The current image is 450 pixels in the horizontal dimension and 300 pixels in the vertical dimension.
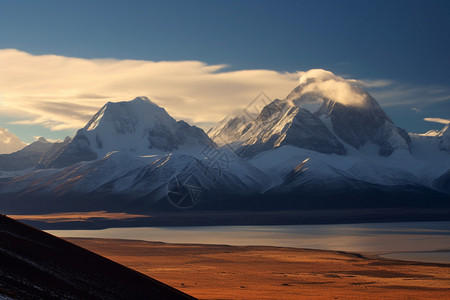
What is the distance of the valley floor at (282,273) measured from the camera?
68.9 meters

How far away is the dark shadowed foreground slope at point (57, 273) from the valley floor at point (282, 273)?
1785cm

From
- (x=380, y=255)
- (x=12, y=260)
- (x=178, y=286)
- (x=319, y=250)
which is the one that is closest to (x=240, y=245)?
(x=319, y=250)

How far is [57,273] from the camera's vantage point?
4078 centimetres

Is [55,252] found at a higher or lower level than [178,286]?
higher

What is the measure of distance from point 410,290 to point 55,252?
43868 millimetres

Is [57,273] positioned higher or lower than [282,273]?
higher

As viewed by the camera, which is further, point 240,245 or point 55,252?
point 240,245

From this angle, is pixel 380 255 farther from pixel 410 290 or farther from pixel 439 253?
pixel 410 290

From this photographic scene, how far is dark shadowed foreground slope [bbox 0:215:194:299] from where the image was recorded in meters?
35.7

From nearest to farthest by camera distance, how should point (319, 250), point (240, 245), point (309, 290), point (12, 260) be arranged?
point (12, 260) < point (309, 290) < point (319, 250) < point (240, 245)

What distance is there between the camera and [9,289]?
108 feet

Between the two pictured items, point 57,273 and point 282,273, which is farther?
point 282,273

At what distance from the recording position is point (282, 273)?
A: 87.7m

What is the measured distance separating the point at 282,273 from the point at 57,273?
5144cm
